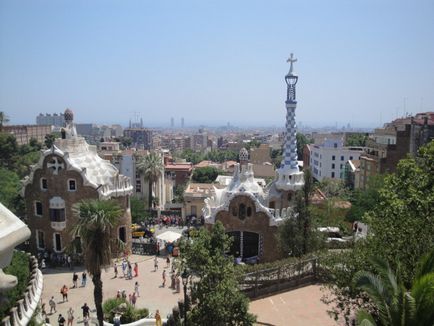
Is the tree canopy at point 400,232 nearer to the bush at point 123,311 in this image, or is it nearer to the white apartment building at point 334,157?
the bush at point 123,311

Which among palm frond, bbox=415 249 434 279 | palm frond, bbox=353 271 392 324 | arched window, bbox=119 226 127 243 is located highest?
palm frond, bbox=415 249 434 279

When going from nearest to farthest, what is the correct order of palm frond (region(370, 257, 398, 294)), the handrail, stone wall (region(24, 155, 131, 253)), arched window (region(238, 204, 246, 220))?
palm frond (region(370, 257, 398, 294)), the handrail, arched window (region(238, 204, 246, 220)), stone wall (region(24, 155, 131, 253))

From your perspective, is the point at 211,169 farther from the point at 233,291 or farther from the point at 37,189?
the point at 233,291

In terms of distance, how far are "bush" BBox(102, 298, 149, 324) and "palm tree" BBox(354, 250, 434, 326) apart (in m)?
12.8

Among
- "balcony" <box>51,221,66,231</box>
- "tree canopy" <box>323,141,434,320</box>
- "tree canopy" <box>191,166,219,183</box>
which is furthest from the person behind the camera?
"tree canopy" <box>191,166,219,183</box>

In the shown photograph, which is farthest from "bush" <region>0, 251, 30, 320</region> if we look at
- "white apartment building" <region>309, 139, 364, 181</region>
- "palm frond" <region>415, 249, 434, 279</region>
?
"white apartment building" <region>309, 139, 364, 181</region>

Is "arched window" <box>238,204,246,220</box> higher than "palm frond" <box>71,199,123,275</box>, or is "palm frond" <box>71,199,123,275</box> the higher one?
"palm frond" <box>71,199,123,275</box>

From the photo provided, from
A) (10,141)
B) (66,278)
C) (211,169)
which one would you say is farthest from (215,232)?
(211,169)

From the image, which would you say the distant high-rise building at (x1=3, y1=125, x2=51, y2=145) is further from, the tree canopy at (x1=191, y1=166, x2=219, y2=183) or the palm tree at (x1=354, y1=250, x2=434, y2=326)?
the palm tree at (x1=354, y1=250, x2=434, y2=326)

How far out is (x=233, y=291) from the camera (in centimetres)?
1502

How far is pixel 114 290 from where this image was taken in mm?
24297

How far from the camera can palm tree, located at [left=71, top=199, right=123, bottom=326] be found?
15.7 metres

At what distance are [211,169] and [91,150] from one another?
50516 millimetres

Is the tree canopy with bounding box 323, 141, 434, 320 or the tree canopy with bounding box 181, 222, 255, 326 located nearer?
the tree canopy with bounding box 323, 141, 434, 320
